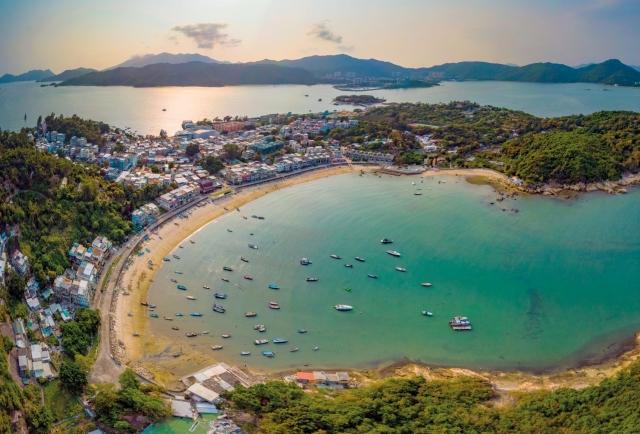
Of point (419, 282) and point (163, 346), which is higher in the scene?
point (419, 282)

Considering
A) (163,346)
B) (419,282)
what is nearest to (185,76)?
(419,282)

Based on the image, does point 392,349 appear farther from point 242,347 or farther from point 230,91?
point 230,91

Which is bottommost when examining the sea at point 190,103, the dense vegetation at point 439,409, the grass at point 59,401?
the grass at point 59,401

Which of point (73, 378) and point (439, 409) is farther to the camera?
point (73, 378)

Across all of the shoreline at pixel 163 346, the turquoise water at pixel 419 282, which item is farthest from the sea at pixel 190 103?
the turquoise water at pixel 419 282

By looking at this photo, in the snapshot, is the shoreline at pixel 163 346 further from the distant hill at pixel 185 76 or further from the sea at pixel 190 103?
the distant hill at pixel 185 76

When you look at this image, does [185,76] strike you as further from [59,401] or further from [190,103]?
[59,401]

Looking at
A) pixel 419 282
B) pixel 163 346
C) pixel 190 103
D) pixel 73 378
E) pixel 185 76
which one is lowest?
pixel 163 346

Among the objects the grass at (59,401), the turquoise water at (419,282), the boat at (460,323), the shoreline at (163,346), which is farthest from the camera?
the boat at (460,323)
